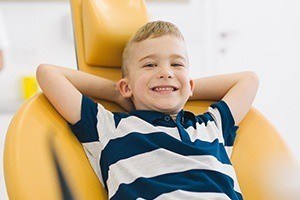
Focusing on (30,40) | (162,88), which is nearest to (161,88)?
(162,88)

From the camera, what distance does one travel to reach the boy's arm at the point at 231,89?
1191mm

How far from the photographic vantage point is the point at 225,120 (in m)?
1.15

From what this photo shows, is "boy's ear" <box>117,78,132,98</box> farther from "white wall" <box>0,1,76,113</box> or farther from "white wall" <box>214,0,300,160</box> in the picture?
"white wall" <box>214,0,300,160</box>

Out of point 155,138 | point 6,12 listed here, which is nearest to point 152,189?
point 155,138

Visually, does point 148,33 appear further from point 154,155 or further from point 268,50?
point 268,50

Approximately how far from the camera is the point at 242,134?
1198 mm

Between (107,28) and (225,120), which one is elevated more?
(107,28)

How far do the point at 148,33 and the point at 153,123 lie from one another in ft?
0.77

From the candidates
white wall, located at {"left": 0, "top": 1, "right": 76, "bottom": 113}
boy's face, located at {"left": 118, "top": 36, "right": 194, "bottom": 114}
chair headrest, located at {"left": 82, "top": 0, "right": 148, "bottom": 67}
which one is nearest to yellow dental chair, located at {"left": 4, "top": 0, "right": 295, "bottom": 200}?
chair headrest, located at {"left": 82, "top": 0, "right": 148, "bottom": 67}

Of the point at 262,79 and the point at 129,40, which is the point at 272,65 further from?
the point at 129,40

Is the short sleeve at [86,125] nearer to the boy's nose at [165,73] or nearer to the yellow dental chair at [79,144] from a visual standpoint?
the yellow dental chair at [79,144]

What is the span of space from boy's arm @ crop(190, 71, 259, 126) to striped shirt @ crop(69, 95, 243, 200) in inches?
4.6

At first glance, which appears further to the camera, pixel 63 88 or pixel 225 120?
pixel 225 120

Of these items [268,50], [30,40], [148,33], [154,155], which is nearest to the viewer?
[154,155]
